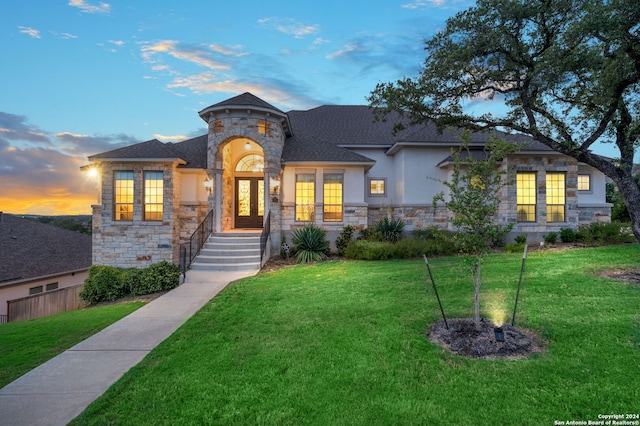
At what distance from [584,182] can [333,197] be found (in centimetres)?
1389

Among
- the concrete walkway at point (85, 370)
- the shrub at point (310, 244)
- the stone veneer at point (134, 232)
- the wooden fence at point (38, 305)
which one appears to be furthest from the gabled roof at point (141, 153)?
the concrete walkway at point (85, 370)

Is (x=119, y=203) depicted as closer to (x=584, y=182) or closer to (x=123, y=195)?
(x=123, y=195)

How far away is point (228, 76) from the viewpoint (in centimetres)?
1784

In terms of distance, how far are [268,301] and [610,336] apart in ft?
20.1

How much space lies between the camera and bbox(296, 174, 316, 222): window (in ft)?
51.6

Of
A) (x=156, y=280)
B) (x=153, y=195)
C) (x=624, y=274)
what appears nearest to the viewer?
(x=624, y=274)

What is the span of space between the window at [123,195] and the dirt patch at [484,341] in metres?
14.2

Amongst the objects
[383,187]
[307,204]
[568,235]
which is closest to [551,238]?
[568,235]

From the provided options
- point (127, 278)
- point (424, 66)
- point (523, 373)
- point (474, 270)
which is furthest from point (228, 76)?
point (523, 373)

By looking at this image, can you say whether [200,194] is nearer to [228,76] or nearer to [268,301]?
[228,76]

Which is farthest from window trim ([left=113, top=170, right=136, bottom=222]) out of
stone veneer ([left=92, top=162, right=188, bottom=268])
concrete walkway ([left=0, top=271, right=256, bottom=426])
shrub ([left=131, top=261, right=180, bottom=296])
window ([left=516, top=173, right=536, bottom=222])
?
window ([left=516, top=173, right=536, bottom=222])

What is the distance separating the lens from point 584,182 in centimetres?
1797

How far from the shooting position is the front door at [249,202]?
16.8 metres

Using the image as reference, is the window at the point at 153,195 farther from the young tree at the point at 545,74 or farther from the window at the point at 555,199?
the window at the point at 555,199
